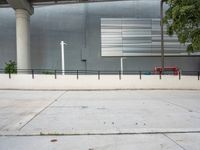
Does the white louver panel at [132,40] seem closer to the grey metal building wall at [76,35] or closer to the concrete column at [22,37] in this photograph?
the grey metal building wall at [76,35]

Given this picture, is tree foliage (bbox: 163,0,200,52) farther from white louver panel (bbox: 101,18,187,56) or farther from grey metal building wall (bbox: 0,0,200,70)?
grey metal building wall (bbox: 0,0,200,70)

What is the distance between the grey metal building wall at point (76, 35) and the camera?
32.2m

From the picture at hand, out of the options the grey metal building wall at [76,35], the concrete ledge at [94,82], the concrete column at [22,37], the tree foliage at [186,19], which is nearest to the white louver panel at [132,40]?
the grey metal building wall at [76,35]

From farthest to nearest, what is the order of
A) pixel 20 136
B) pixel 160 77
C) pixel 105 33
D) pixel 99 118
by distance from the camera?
pixel 105 33
pixel 160 77
pixel 99 118
pixel 20 136

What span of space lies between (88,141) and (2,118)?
164 inches

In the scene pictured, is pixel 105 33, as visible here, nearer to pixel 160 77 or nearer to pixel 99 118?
pixel 160 77

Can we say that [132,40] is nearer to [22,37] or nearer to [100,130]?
[22,37]

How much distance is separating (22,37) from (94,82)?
9303 mm

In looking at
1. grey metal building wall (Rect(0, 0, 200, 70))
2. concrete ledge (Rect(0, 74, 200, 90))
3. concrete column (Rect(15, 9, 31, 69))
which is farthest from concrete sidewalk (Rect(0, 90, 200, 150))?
grey metal building wall (Rect(0, 0, 200, 70))

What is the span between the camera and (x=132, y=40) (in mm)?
31656

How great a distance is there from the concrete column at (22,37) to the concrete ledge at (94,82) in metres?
5.54

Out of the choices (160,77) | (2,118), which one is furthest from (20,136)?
Answer: (160,77)

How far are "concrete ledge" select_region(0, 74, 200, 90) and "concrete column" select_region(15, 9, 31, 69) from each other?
18.2 feet

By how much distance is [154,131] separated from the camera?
23.5ft
